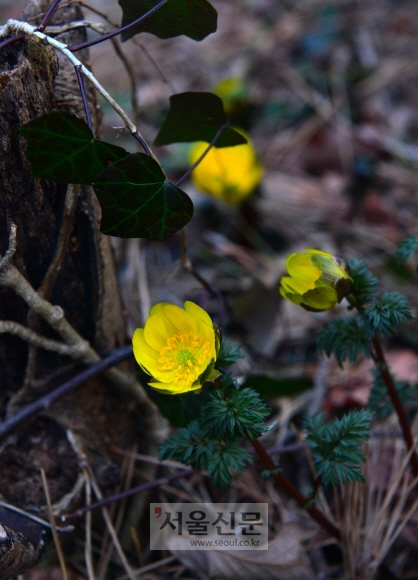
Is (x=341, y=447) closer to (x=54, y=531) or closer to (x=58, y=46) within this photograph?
(x=54, y=531)

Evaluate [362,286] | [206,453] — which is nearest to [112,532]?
[206,453]

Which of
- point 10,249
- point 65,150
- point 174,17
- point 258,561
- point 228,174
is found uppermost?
point 228,174

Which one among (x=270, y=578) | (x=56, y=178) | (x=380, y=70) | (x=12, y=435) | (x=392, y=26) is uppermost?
(x=392, y=26)

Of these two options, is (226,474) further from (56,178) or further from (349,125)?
(349,125)

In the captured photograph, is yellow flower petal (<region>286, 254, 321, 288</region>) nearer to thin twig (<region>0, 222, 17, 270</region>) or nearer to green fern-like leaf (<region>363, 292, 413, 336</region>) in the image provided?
green fern-like leaf (<region>363, 292, 413, 336</region>)

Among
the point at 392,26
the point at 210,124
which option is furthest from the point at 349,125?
the point at 210,124
